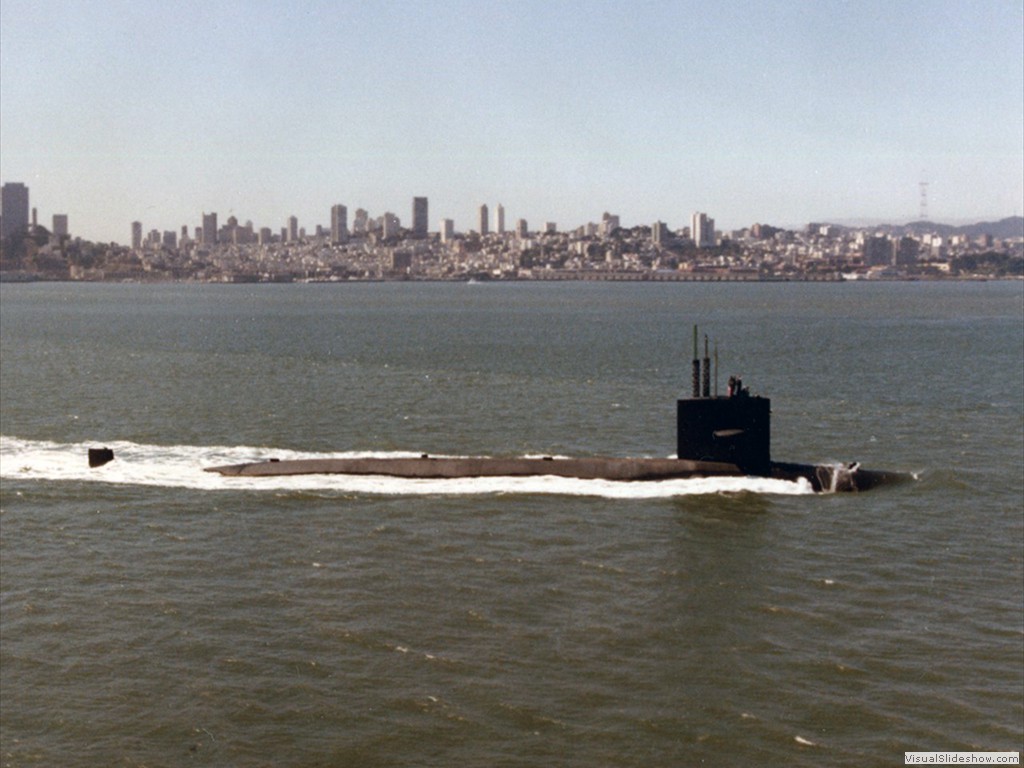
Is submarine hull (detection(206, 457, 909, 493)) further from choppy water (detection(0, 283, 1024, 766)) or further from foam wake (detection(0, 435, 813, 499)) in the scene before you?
choppy water (detection(0, 283, 1024, 766))

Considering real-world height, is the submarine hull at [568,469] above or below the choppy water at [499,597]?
above

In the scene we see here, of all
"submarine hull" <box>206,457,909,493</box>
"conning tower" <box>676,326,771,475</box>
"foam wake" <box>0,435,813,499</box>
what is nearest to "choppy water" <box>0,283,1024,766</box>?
"foam wake" <box>0,435,813,499</box>

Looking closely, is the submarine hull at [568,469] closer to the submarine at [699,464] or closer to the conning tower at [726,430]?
the submarine at [699,464]

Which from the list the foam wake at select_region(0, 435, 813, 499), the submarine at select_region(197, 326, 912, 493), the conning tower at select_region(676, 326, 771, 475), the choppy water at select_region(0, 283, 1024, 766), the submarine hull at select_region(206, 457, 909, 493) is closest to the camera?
the choppy water at select_region(0, 283, 1024, 766)

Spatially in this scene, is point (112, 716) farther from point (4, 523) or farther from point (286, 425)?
point (286, 425)

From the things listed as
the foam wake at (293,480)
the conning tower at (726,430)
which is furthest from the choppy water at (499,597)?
the conning tower at (726,430)
